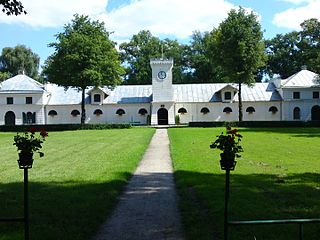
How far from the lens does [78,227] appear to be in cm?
762

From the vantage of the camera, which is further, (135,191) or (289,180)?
(289,180)

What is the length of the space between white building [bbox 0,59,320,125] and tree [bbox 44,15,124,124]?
6772mm

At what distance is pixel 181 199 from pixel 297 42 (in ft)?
228

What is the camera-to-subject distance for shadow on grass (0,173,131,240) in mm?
7363

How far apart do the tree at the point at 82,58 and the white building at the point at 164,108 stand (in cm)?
677

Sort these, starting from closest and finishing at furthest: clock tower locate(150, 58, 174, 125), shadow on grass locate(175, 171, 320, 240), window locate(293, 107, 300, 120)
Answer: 1. shadow on grass locate(175, 171, 320, 240)
2. clock tower locate(150, 58, 174, 125)
3. window locate(293, 107, 300, 120)

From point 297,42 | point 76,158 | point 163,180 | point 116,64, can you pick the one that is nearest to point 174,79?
point 297,42

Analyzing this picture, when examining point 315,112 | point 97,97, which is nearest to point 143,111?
point 97,97

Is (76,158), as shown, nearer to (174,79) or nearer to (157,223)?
(157,223)

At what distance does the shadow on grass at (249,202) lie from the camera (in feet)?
23.9

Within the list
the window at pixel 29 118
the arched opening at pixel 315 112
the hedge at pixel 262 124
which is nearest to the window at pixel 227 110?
A: the hedge at pixel 262 124

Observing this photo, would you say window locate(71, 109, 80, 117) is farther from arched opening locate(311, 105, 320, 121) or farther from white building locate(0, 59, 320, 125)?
arched opening locate(311, 105, 320, 121)

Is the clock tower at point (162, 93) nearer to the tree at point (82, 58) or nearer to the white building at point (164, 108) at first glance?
the white building at point (164, 108)

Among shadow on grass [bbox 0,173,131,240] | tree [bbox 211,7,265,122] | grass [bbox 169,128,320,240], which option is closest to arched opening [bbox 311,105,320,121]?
tree [bbox 211,7,265,122]
